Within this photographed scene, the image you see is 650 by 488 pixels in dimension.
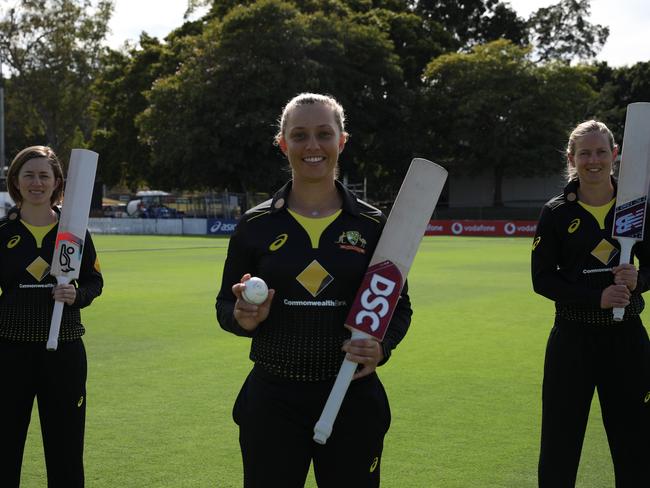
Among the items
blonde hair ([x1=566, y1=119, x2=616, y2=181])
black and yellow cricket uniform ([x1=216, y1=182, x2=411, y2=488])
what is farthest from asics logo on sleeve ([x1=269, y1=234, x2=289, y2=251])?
blonde hair ([x1=566, y1=119, x2=616, y2=181])

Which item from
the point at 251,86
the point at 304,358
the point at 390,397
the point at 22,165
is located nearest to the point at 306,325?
the point at 304,358

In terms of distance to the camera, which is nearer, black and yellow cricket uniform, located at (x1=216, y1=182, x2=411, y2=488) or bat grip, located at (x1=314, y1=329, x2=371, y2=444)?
bat grip, located at (x1=314, y1=329, x2=371, y2=444)

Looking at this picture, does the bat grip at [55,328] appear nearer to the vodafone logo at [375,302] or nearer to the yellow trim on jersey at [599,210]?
the vodafone logo at [375,302]

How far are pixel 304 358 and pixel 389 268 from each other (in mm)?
448

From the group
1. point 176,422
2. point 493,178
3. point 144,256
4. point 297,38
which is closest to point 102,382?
point 176,422

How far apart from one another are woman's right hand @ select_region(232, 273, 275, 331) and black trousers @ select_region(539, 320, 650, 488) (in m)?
1.80

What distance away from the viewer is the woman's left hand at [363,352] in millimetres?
2896

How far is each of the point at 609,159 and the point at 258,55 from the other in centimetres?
3871

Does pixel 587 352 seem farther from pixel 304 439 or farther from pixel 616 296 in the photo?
pixel 304 439

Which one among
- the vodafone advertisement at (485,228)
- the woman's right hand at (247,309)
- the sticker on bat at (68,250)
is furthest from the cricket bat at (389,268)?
the vodafone advertisement at (485,228)

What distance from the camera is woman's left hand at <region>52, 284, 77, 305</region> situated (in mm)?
3979

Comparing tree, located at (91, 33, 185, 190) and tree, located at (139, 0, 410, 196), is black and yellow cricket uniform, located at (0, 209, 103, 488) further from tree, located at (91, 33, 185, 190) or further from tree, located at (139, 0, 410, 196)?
tree, located at (91, 33, 185, 190)

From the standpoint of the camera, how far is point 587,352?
13.1 feet

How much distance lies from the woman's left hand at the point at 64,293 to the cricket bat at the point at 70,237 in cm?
2
